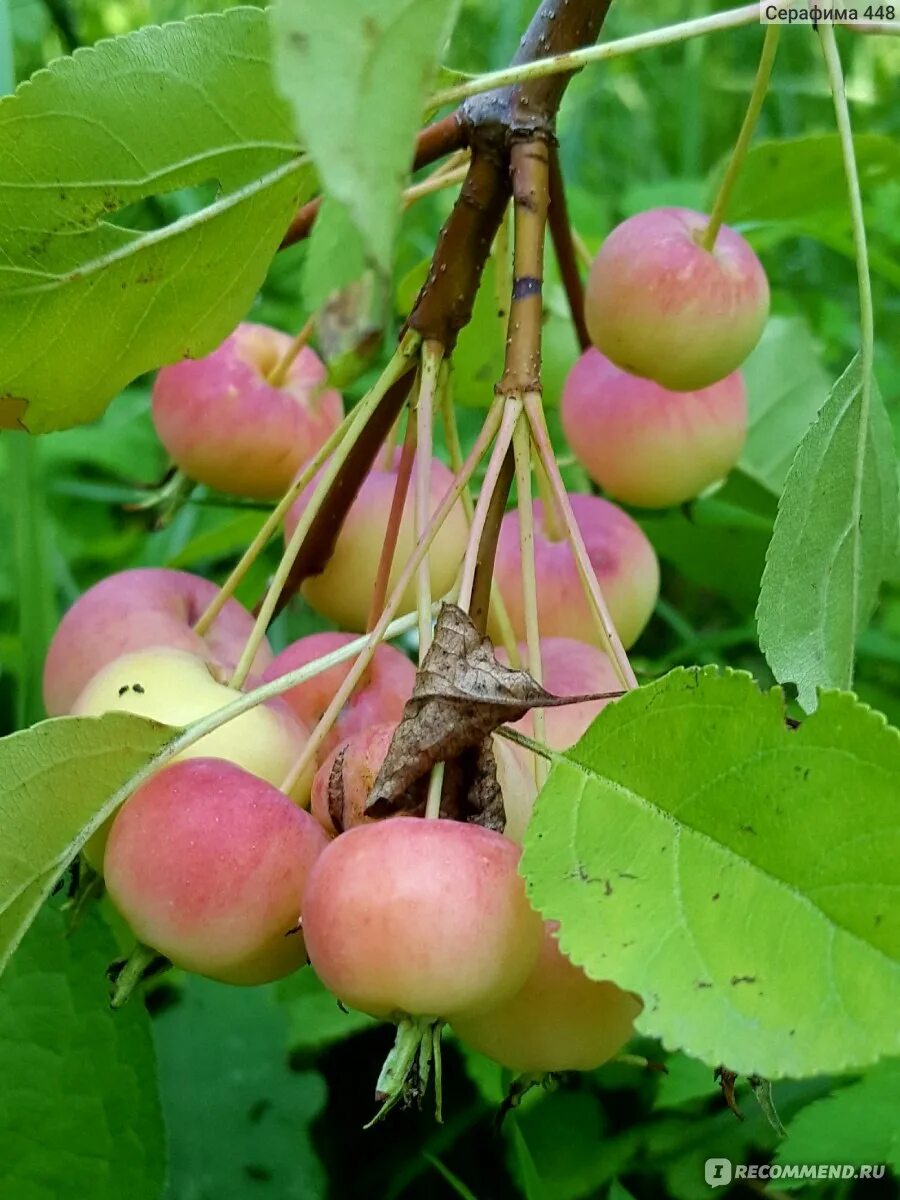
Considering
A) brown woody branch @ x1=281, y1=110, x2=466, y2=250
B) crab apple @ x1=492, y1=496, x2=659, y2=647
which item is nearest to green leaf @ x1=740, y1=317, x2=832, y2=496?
crab apple @ x1=492, y1=496, x2=659, y2=647

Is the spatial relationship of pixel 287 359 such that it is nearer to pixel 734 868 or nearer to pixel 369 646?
pixel 369 646

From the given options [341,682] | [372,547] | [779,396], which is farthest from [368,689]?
[779,396]

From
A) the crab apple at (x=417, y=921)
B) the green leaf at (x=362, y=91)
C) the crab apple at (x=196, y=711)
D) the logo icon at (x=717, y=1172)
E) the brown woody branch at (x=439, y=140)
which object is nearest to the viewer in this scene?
the green leaf at (x=362, y=91)

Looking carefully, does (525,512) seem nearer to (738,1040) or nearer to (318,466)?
(318,466)

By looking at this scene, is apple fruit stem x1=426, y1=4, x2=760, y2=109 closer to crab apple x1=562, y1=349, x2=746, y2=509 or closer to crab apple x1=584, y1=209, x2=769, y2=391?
crab apple x1=584, y1=209, x2=769, y2=391

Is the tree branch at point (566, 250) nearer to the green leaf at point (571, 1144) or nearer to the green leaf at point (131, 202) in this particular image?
the green leaf at point (131, 202)

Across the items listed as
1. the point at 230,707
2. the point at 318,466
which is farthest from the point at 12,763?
the point at 318,466

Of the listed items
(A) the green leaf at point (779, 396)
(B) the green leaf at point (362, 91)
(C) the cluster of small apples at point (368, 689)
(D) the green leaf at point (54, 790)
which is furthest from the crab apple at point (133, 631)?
(A) the green leaf at point (779, 396)
